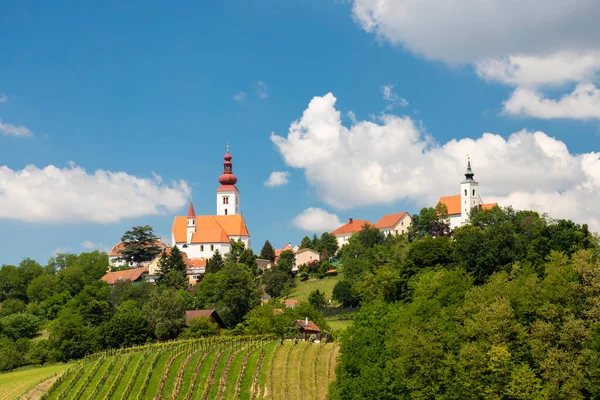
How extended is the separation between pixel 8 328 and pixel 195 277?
29824mm

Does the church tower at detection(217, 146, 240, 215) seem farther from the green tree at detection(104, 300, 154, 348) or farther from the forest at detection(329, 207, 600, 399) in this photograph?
the forest at detection(329, 207, 600, 399)

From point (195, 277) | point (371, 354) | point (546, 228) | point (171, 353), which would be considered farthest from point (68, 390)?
point (195, 277)

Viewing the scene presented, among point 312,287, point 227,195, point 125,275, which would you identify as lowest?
point 312,287

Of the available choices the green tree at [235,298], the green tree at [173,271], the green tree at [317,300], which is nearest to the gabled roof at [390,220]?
the green tree at [173,271]

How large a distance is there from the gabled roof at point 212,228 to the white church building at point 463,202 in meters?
34.8

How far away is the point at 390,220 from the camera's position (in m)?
129

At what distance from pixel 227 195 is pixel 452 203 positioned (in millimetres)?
40249

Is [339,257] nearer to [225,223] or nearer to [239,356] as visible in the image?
[225,223]

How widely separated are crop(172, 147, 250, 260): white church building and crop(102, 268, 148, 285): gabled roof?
38.3 ft

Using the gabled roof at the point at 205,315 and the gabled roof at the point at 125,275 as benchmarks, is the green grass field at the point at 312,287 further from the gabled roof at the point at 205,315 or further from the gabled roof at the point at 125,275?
the gabled roof at the point at 125,275

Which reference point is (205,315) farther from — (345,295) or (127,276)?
(127,276)

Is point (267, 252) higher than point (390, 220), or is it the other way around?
point (390, 220)

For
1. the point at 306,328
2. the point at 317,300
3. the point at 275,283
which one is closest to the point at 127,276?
the point at 275,283

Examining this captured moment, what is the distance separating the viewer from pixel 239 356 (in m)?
49.8
